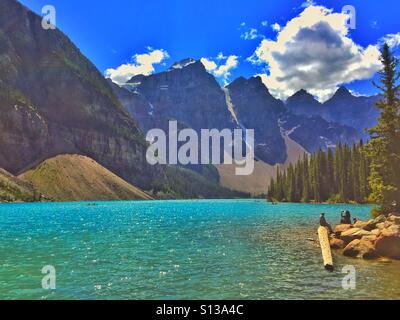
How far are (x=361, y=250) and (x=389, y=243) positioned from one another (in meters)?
2.42

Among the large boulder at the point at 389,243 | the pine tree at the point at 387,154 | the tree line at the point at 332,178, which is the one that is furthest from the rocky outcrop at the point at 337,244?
the tree line at the point at 332,178

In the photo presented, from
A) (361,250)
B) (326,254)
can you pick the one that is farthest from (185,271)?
(361,250)

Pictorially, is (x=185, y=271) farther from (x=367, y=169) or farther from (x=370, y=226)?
(x=367, y=169)

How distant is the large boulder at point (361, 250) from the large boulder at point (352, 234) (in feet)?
6.74

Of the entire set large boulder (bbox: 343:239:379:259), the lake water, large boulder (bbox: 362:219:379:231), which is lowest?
the lake water

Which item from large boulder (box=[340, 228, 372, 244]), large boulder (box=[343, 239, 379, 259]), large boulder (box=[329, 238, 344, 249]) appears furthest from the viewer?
large boulder (box=[329, 238, 344, 249])

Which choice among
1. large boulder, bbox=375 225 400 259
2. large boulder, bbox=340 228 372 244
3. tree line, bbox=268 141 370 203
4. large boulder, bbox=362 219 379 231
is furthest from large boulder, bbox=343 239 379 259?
tree line, bbox=268 141 370 203

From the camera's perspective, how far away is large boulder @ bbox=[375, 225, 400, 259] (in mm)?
30172

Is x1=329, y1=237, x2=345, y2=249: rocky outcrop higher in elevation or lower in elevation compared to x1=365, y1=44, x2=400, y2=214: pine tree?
lower

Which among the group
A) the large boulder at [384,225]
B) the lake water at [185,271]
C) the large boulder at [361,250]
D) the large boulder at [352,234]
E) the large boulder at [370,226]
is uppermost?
the large boulder at [384,225]

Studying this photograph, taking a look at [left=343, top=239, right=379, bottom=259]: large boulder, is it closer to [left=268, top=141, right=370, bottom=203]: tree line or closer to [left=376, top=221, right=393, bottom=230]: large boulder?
[left=376, top=221, right=393, bottom=230]: large boulder

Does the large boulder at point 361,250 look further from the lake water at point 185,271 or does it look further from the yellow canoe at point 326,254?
the yellow canoe at point 326,254

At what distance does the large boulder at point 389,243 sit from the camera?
99.0 feet
